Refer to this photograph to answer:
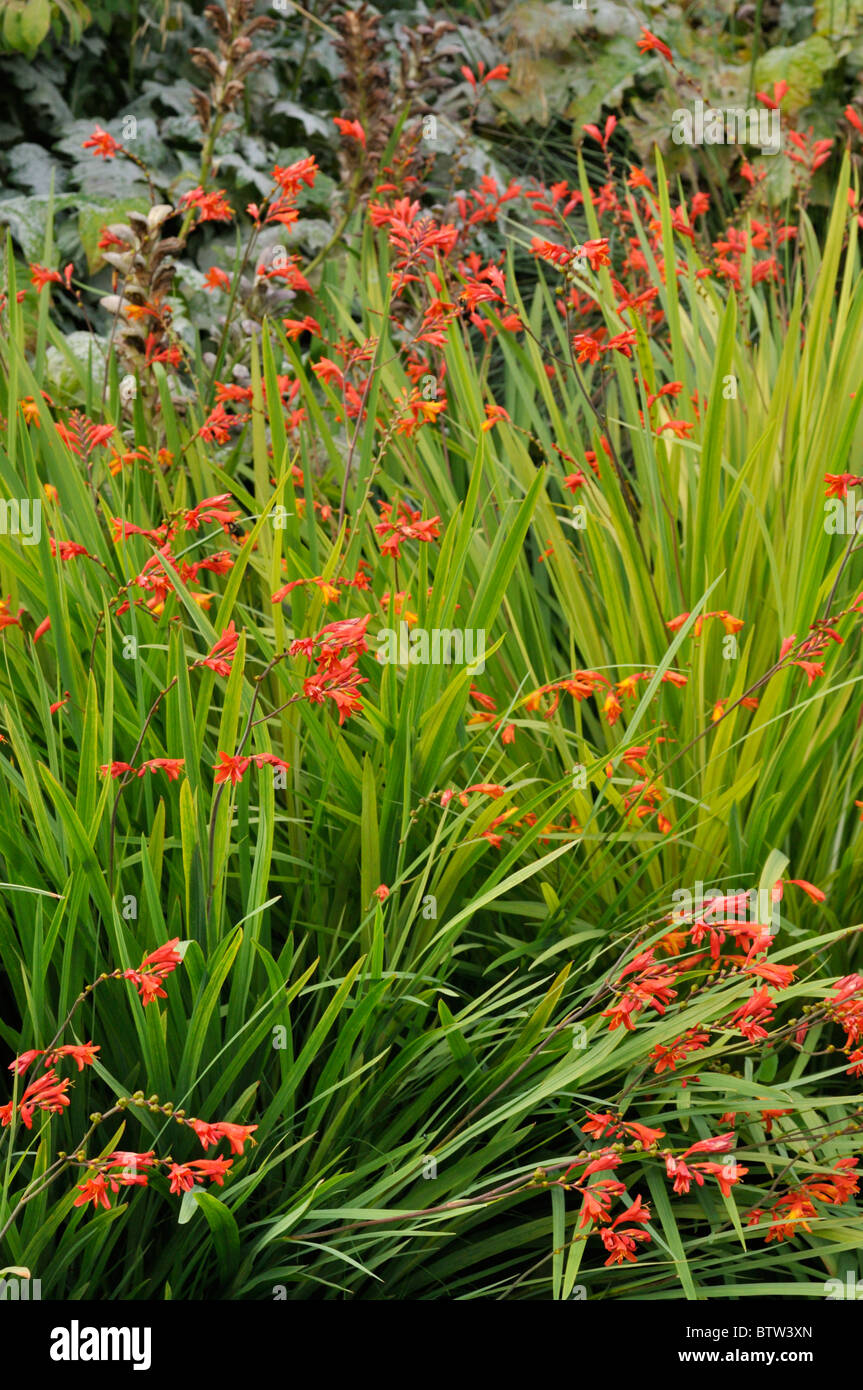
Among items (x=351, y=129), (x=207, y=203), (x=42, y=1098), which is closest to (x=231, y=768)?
(x=42, y=1098)

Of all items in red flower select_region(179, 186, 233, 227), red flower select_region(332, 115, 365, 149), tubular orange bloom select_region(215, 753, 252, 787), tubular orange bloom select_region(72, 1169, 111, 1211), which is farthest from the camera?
red flower select_region(332, 115, 365, 149)

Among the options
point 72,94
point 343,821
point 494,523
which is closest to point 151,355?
point 494,523

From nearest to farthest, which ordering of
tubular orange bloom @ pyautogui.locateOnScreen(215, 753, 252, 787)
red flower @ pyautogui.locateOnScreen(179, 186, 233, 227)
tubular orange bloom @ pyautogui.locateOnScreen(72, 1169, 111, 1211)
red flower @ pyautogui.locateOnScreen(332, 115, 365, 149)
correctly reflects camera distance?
tubular orange bloom @ pyautogui.locateOnScreen(72, 1169, 111, 1211) < tubular orange bloom @ pyautogui.locateOnScreen(215, 753, 252, 787) < red flower @ pyautogui.locateOnScreen(179, 186, 233, 227) < red flower @ pyautogui.locateOnScreen(332, 115, 365, 149)

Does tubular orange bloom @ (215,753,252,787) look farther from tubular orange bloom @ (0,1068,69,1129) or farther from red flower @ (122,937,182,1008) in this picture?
tubular orange bloom @ (0,1068,69,1129)

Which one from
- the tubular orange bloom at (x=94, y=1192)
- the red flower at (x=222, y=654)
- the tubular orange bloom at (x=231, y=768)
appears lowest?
the tubular orange bloom at (x=94, y=1192)

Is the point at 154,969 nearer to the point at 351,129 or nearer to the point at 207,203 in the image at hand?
the point at 207,203

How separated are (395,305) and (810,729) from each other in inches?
55.1

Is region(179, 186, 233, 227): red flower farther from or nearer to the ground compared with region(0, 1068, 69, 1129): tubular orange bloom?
farther from the ground

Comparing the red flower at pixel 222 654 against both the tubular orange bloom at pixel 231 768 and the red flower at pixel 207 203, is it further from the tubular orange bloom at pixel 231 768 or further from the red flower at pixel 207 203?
the red flower at pixel 207 203

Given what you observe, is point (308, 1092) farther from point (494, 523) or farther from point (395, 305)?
point (395, 305)

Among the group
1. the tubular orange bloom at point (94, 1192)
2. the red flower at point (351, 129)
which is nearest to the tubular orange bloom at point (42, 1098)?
the tubular orange bloom at point (94, 1192)

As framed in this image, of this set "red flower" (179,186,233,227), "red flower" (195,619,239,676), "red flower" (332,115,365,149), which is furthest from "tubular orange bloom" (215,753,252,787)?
"red flower" (332,115,365,149)

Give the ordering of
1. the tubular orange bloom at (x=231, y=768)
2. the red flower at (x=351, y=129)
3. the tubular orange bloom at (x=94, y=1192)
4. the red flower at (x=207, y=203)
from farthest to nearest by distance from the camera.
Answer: the red flower at (x=351, y=129)
the red flower at (x=207, y=203)
the tubular orange bloom at (x=231, y=768)
the tubular orange bloom at (x=94, y=1192)

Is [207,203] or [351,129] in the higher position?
[351,129]
